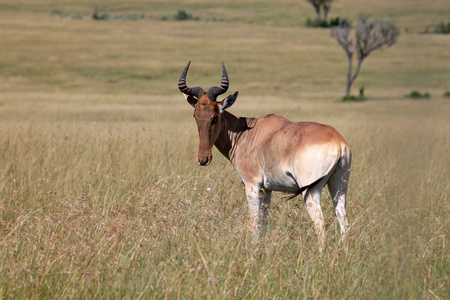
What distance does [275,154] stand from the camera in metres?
6.00

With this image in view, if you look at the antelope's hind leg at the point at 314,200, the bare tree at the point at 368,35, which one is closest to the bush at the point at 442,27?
the antelope's hind leg at the point at 314,200

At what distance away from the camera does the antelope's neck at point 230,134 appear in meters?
6.93

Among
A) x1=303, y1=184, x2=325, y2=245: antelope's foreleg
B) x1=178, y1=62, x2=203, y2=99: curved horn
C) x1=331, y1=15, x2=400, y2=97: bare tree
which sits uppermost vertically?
x1=178, y1=62, x2=203, y2=99: curved horn

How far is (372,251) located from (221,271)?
1.34 metres

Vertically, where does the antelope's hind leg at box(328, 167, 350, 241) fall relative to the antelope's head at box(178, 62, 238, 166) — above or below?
below

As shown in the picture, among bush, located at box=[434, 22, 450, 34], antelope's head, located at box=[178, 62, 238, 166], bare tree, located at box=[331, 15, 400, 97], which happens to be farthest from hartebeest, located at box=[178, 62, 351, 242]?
bare tree, located at box=[331, 15, 400, 97]

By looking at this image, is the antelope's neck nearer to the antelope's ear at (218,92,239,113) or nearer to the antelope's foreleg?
the antelope's ear at (218,92,239,113)

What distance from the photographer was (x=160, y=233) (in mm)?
5219

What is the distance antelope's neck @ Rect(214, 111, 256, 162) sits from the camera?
6.93 m

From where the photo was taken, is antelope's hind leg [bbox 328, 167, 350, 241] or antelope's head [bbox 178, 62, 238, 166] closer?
antelope's hind leg [bbox 328, 167, 350, 241]

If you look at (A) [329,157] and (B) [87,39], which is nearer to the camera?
(A) [329,157]

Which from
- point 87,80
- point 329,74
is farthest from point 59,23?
point 329,74

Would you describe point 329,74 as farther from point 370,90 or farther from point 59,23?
point 59,23

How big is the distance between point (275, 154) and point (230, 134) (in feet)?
3.65
